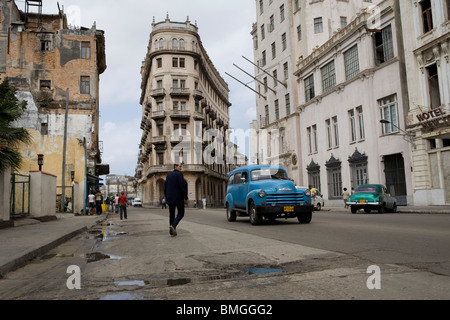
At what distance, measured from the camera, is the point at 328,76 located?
117 ft

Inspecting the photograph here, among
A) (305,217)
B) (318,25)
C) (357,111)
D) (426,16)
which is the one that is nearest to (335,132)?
(357,111)

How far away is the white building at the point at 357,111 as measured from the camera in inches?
1069

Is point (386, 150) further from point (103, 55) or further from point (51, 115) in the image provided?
point (103, 55)

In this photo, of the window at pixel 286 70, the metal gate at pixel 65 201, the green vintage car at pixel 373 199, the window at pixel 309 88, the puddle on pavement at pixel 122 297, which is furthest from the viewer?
the window at pixel 286 70

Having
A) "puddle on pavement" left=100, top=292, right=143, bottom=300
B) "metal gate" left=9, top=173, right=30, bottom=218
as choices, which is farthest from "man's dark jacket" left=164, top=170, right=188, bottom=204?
"metal gate" left=9, top=173, right=30, bottom=218

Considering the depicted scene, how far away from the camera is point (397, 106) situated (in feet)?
88.2

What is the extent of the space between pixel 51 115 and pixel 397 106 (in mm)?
34814

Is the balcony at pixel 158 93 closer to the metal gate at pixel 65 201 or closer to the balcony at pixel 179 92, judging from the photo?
the balcony at pixel 179 92

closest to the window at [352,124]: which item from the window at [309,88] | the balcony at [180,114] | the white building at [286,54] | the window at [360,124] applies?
the window at [360,124]

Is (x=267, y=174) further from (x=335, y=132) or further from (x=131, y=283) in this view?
(x=335, y=132)

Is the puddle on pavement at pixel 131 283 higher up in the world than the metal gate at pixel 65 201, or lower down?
lower down

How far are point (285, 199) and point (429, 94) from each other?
17233 millimetres

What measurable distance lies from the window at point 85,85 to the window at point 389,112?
110ft
